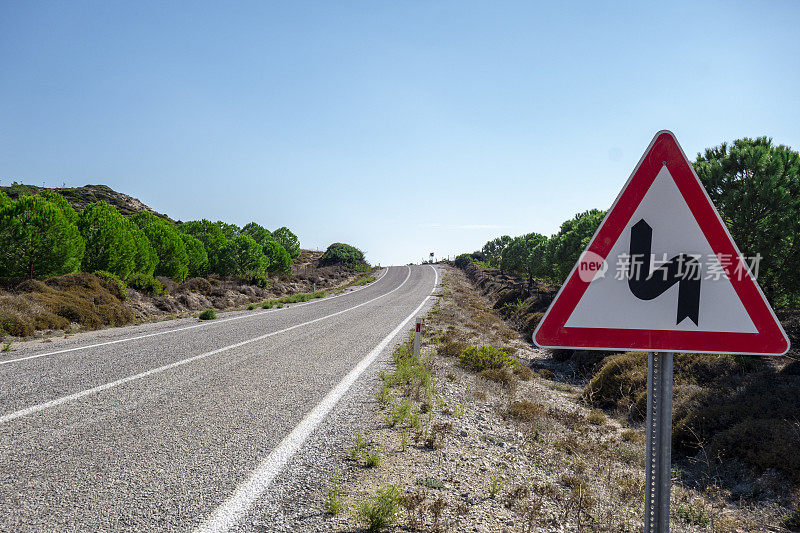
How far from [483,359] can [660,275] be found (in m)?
7.60

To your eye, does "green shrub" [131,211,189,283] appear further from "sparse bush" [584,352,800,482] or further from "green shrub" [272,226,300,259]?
"green shrub" [272,226,300,259]

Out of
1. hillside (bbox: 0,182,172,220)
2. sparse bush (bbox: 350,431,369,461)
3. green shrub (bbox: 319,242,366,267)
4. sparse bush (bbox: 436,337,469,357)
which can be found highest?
hillside (bbox: 0,182,172,220)

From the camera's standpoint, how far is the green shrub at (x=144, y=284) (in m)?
17.8

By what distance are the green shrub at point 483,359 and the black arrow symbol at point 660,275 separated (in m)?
7.40

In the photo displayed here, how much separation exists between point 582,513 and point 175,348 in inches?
325

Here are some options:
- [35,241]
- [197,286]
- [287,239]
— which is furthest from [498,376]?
[287,239]

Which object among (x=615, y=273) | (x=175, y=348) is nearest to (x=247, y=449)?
(x=615, y=273)

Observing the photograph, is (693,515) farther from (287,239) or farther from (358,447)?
(287,239)

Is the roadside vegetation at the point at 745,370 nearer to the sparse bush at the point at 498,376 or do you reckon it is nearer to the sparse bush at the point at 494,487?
the sparse bush at the point at 498,376

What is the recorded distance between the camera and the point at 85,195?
72625 mm

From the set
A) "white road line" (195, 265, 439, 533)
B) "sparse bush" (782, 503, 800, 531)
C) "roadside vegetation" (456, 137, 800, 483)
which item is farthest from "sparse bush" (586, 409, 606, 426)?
"white road line" (195, 265, 439, 533)

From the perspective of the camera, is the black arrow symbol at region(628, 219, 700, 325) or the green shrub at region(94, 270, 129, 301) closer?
the black arrow symbol at region(628, 219, 700, 325)

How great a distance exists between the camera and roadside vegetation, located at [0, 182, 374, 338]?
11883 millimetres

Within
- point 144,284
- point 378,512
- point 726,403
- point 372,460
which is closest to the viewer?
point 378,512
